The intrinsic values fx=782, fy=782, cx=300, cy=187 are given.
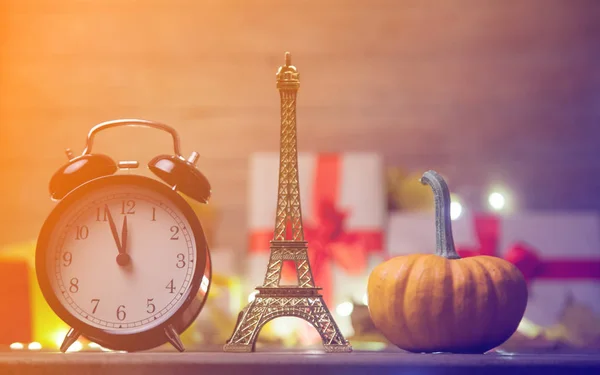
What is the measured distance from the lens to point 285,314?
3.98 feet

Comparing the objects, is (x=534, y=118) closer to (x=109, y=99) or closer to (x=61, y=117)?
(x=109, y=99)

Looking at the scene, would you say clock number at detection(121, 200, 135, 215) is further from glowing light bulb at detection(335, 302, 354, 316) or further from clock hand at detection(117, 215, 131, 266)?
glowing light bulb at detection(335, 302, 354, 316)

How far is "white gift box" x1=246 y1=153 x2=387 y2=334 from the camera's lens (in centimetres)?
225

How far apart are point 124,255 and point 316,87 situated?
158cm

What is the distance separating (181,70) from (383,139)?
73 centimetres

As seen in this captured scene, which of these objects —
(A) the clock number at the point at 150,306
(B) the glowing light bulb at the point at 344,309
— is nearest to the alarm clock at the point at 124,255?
(A) the clock number at the point at 150,306

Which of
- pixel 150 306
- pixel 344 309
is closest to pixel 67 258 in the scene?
pixel 150 306

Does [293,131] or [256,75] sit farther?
[256,75]

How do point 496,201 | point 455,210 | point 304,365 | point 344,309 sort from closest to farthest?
point 304,365
point 344,309
point 455,210
point 496,201

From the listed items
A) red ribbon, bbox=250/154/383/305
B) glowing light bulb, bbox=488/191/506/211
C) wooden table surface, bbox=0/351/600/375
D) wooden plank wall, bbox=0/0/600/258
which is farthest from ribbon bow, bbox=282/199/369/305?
wooden table surface, bbox=0/351/600/375

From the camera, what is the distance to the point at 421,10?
2.65 meters

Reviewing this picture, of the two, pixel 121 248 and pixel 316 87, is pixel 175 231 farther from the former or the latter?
pixel 316 87

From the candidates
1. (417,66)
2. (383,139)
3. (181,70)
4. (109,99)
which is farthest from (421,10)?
(109,99)

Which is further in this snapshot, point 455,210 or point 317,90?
point 317,90
